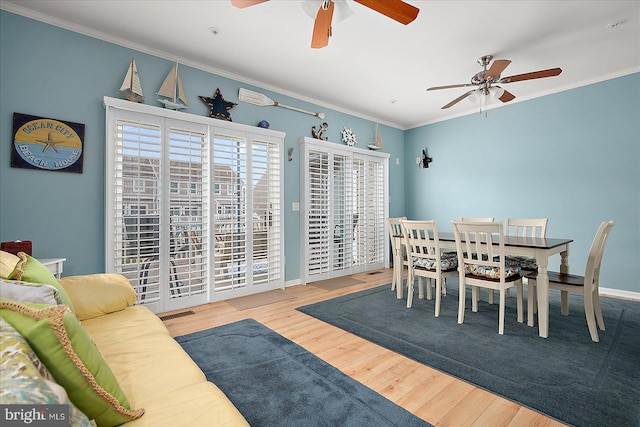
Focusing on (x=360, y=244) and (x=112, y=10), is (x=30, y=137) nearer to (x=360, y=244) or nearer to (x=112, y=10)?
(x=112, y=10)

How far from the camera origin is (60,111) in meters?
2.62

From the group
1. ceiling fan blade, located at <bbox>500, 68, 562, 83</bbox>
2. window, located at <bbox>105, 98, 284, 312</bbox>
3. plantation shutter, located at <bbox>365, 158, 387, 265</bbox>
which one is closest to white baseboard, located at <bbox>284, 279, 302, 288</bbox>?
window, located at <bbox>105, 98, 284, 312</bbox>

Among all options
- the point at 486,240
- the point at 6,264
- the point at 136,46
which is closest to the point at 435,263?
the point at 486,240

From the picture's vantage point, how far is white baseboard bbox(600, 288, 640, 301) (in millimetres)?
3571

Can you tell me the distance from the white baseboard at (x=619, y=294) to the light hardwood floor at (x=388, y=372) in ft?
10.9

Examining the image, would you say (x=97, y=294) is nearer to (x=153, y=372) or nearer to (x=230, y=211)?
(x=153, y=372)

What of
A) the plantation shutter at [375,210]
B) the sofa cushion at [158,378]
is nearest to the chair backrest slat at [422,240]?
the plantation shutter at [375,210]

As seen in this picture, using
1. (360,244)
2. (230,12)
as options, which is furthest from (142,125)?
(360,244)

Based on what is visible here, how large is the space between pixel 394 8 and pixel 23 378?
236 cm

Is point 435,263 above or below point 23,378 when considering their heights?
below

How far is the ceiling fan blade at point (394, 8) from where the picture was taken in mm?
1864

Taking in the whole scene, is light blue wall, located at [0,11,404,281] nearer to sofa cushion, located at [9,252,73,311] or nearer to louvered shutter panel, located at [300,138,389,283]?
sofa cushion, located at [9,252,73,311]

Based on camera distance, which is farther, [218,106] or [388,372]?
[218,106]

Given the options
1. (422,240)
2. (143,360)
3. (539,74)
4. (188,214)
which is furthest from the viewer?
(188,214)
